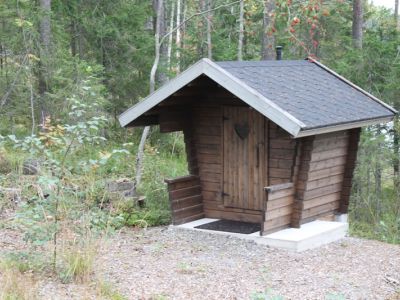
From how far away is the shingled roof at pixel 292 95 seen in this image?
26.7 ft

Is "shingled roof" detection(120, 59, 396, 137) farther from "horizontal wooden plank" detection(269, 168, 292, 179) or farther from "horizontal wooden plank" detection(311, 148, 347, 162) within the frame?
"horizontal wooden plank" detection(269, 168, 292, 179)

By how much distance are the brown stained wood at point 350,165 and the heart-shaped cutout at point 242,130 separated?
1878 mm

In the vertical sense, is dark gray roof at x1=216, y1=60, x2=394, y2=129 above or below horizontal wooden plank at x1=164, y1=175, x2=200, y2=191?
above

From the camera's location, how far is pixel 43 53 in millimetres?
13891

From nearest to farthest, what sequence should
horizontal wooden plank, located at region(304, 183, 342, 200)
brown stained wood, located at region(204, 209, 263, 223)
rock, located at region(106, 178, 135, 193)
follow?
1. horizontal wooden plank, located at region(304, 183, 342, 200)
2. brown stained wood, located at region(204, 209, 263, 223)
3. rock, located at region(106, 178, 135, 193)

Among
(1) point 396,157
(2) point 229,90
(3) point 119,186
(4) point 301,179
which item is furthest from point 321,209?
(1) point 396,157

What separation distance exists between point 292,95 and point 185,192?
88.9 inches

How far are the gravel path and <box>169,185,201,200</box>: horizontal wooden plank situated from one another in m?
0.54

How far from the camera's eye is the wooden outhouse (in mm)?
Result: 8719

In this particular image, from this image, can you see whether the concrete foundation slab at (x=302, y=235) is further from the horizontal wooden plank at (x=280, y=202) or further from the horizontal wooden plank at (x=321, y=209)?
the horizontal wooden plank at (x=280, y=202)

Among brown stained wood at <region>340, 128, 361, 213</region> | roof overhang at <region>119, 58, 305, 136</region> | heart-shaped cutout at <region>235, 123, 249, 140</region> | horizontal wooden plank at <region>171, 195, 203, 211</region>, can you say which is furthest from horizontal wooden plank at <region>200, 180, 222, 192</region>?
brown stained wood at <region>340, 128, 361, 213</region>

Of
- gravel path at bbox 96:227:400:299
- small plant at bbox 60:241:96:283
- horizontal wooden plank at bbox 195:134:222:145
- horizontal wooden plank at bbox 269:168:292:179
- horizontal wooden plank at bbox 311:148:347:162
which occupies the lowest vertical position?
gravel path at bbox 96:227:400:299

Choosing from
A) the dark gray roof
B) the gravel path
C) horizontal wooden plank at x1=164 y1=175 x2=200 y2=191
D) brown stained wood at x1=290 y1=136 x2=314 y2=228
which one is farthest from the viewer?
horizontal wooden plank at x1=164 y1=175 x2=200 y2=191

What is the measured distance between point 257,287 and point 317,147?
3115 millimetres
